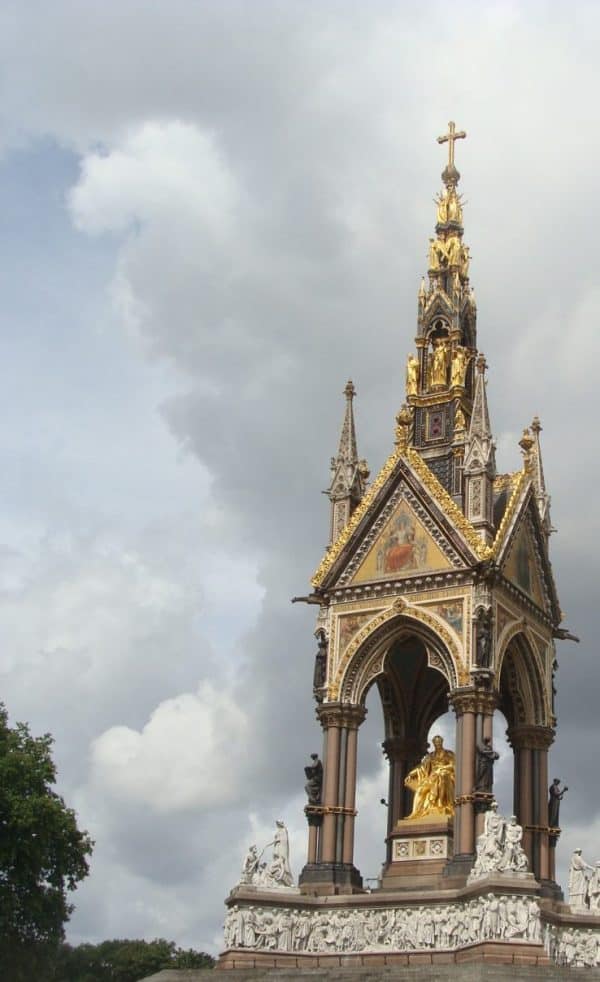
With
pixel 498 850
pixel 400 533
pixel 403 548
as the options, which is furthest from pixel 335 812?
pixel 400 533

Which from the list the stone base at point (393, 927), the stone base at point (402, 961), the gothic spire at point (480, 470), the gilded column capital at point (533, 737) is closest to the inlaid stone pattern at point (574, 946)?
the stone base at point (393, 927)

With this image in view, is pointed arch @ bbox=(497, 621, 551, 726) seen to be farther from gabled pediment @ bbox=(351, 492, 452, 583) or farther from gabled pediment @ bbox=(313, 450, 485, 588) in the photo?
gabled pediment @ bbox=(313, 450, 485, 588)

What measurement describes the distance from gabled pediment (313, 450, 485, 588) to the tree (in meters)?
9.74

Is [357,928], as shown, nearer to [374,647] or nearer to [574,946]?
[574,946]

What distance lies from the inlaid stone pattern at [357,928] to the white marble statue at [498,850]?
0.58 meters

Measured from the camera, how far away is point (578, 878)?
29859 millimetres

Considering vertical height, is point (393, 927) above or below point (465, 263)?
below

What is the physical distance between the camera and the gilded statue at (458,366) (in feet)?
114

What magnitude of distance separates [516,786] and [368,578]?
5.75 meters

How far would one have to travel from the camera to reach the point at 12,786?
36281 mm

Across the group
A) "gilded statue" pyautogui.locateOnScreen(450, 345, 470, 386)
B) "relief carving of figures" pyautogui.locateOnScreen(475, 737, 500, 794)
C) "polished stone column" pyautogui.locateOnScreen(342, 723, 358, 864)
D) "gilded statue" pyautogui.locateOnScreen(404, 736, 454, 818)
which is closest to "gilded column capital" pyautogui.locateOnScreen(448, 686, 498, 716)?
"relief carving of figures" pyautogui.locateOnScreen(475, 737, 500, 794)

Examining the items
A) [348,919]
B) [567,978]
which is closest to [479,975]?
[567,978]

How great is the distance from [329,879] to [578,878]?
514 cm

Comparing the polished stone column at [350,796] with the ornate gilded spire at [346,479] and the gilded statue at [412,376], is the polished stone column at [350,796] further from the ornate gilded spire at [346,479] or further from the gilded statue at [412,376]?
the gilded statue at [412,376]
